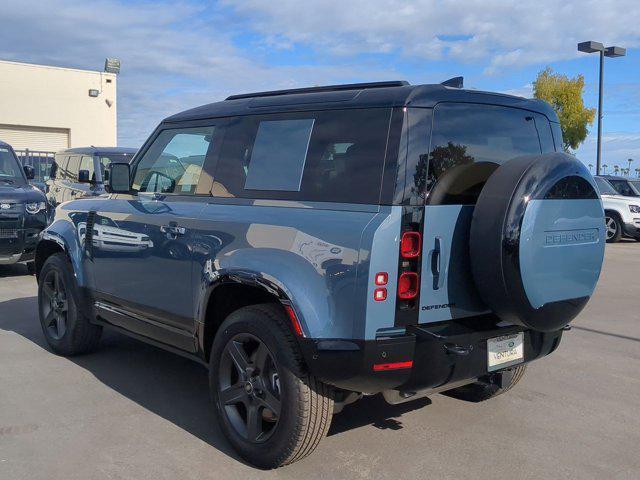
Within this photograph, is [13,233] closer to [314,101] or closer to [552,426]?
[314,101]

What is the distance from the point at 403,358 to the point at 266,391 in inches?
33.0

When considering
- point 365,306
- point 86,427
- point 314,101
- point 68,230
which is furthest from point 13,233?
point 365,306

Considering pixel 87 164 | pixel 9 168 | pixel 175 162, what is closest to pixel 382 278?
pixel 175 162

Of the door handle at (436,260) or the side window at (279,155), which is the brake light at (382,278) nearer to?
the door handle at (436,260)

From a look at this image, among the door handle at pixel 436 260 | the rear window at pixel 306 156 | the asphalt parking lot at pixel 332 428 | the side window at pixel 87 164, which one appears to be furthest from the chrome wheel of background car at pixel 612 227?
the door handle at pixel 436 260

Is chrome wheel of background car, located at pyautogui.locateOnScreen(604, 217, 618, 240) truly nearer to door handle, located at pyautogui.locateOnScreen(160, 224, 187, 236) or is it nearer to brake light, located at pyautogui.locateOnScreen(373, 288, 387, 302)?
door handle, located at pyautogui.locateOnScreen(160, 224, 187, 236)

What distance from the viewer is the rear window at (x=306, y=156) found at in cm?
337

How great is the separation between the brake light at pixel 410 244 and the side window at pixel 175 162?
66.2 inches

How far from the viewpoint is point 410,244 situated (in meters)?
3.24

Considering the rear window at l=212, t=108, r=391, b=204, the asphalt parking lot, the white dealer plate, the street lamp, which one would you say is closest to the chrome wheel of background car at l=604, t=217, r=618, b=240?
the street lamp

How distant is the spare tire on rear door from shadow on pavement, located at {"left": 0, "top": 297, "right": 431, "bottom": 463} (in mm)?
1353

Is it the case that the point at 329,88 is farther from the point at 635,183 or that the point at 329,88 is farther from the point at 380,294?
the point at 635,183

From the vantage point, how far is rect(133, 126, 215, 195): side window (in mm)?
4414

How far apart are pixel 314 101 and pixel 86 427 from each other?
2448 millimetres
